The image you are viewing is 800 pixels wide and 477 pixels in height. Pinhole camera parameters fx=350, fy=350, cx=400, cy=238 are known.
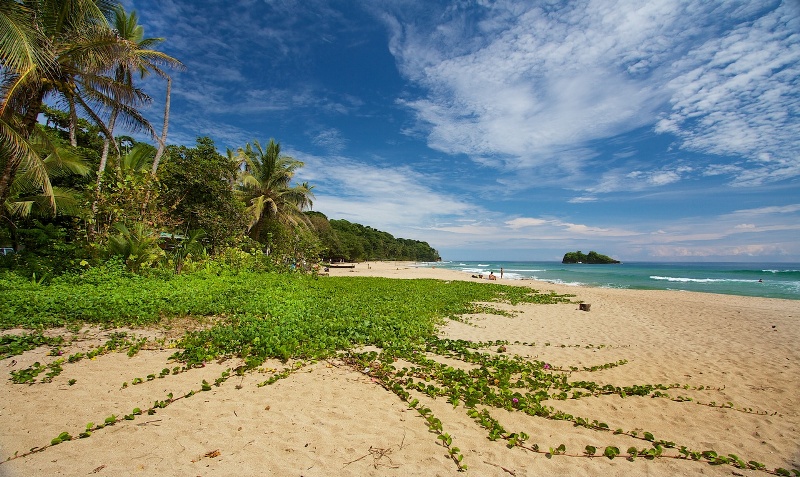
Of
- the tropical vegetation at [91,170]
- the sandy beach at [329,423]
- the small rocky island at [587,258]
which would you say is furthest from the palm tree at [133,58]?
the small rocky island at [587,258]

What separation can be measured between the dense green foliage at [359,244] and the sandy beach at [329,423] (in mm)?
17092

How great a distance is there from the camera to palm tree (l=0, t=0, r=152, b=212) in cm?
701

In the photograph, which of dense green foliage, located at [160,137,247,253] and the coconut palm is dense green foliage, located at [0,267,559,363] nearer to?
the coconut palm

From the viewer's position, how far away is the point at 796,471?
3020 mm

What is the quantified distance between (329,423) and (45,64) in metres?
10.5

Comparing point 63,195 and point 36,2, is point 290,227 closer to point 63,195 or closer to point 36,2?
point 63,195

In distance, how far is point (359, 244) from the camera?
59719 mm

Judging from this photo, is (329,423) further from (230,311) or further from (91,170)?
(91,170)

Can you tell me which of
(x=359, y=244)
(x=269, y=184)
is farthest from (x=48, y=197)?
(x=359, y=244)

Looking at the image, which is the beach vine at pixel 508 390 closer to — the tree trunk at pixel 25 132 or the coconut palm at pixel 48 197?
the tree trunk at pixel 25 132

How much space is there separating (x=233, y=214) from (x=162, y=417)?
15532mm

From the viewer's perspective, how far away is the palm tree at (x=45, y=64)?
7.01 metres

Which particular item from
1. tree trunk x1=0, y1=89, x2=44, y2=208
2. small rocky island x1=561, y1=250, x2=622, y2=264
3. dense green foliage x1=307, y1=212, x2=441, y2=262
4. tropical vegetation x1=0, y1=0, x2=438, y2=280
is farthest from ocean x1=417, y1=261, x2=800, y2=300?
small rocky island x1=561, y1=250, x2=622, y2=264

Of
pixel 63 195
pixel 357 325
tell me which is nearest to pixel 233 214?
pixel 63 195
